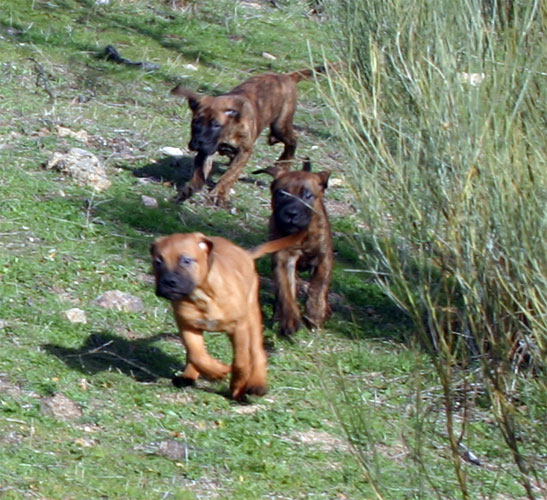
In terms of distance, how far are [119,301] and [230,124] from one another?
9.63 ft

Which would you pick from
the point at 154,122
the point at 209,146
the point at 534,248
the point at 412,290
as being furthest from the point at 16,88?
the point at 534,248

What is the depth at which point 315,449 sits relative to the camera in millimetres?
6461

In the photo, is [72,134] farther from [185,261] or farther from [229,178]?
[185,261]

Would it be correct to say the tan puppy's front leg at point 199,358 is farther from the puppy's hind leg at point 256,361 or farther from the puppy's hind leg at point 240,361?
the puppy's hind leg at point 256,361

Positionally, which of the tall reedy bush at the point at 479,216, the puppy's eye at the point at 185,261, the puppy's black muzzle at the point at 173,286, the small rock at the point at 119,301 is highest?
the tall reedy bush at the point at 479,216

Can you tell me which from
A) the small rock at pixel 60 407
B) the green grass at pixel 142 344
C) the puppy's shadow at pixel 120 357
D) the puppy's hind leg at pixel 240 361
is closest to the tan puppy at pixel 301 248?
the green grass at pixel 142 344

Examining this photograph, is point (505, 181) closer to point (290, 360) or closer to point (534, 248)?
point (534, 248)

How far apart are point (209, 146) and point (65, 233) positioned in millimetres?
1860

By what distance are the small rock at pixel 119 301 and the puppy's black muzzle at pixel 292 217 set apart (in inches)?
43.0

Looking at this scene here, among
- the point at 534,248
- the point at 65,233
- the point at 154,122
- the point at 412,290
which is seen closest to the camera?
the point at 534,248

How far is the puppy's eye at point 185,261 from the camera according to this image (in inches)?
248

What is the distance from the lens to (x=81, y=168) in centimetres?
958

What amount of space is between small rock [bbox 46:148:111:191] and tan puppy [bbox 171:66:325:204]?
67 cm

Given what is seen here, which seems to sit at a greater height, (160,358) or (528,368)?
(528,368)
